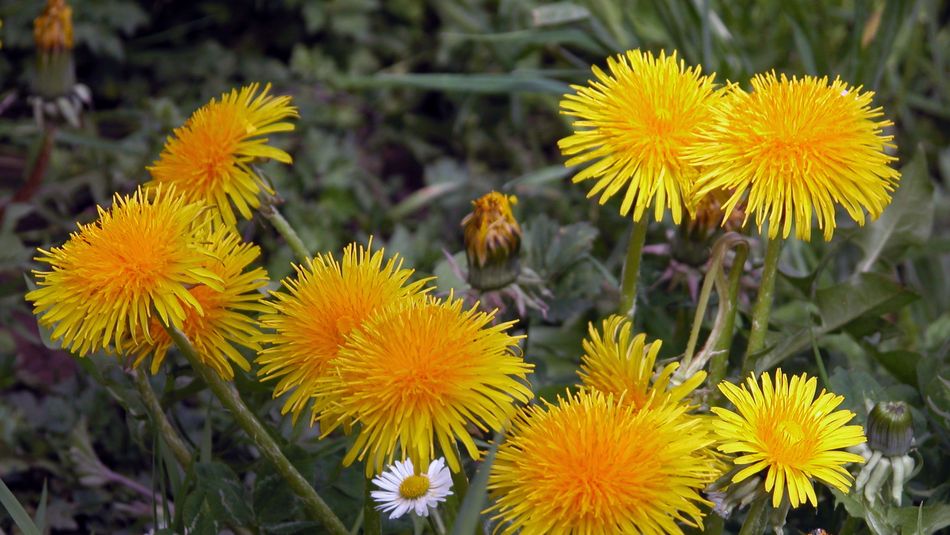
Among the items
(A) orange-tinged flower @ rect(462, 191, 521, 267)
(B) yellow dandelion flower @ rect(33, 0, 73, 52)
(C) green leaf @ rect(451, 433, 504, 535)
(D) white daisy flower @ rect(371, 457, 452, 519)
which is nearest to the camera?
(C) green leaf @ rect(451, 433, 504, 535)

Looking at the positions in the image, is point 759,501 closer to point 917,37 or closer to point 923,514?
point 923,514

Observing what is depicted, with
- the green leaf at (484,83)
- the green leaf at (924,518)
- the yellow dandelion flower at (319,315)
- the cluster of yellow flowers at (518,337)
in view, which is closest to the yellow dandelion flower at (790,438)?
the cluster of yellow flowers at (518,337)

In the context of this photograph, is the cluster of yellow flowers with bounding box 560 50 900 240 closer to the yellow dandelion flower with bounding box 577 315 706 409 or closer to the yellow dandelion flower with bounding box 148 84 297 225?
the yellow dandelion flower with bounding box 577 315 706 409

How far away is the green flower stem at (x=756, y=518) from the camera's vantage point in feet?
3.59

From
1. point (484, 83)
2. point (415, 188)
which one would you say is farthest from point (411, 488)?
point (415, 188)

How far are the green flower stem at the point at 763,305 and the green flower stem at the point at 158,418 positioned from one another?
74 cm

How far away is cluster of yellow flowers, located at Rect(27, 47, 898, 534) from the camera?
3.28 ft

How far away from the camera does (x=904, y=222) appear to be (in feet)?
5.81

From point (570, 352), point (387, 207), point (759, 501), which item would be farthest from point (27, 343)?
point (759, 501)

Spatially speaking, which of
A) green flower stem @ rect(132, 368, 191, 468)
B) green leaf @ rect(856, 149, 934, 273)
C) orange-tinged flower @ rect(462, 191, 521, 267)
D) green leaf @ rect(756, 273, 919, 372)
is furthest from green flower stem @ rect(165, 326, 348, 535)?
green leaf @ rect(856, 149, 934, 273)

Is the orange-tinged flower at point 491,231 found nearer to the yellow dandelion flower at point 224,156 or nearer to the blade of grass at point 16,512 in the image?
the yellow dandelion flower at point 224,156

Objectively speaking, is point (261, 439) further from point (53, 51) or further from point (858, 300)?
point (53, 51)

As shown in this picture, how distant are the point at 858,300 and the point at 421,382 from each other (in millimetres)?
866

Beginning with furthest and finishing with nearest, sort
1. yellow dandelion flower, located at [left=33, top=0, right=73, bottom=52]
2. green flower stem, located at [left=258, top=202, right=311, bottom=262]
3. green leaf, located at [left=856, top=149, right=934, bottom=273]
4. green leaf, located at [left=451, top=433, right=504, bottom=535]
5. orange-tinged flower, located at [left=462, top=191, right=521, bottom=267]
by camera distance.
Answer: yellow dandelion flower, located at [left=33, top=0, right=73, bottom=52] < green leaf, located at [left=856, top=149, right=934, bottom=273] < orange-tinged flower, located at [left=462, top=191, right=521, bottom=267] < green flower stem, located at [left=258, top=202, right=311, bottom=262] < green leaf, located at [left=451, top=433, right=504, bottom=535]
